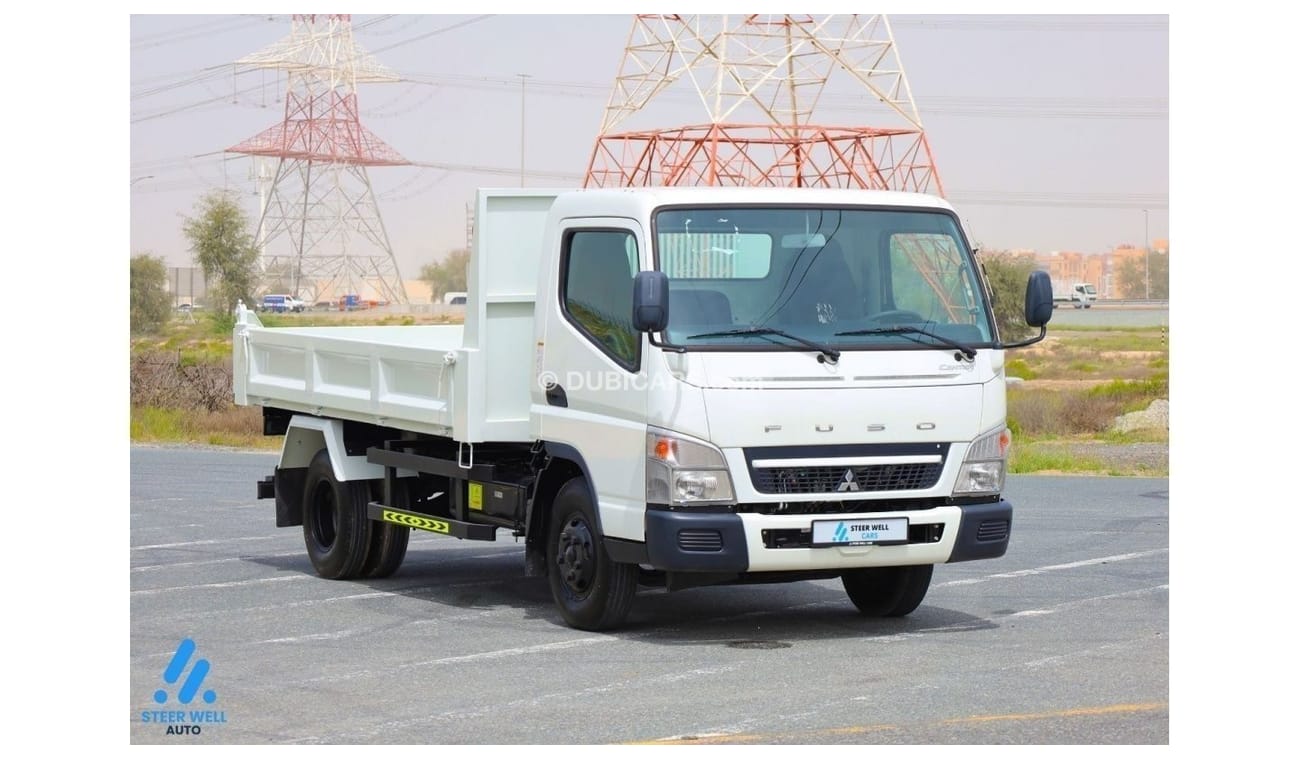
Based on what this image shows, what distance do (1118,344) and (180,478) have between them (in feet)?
168

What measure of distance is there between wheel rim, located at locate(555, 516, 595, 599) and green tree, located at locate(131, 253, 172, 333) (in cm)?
6523

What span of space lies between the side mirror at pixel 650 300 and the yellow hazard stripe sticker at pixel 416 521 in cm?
304

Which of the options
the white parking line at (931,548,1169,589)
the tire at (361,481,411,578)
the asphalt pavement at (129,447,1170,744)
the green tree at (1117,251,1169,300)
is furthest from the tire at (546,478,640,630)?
the green tree at (1117,251,1169,300)

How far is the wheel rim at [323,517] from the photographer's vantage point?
1420cm

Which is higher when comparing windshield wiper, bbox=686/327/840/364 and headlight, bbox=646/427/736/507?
windshield wiper, bbox=686/327/840/364

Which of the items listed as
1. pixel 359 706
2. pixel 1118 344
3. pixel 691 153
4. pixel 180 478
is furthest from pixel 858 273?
pixel 1118 344

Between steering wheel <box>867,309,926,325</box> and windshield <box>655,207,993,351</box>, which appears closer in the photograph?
windshield <box>655,207,993,351</box>

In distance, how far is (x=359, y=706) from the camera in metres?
8.98

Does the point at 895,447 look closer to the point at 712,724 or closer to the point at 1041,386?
the point at 712,724

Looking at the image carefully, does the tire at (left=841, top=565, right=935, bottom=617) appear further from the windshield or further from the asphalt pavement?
the windshield

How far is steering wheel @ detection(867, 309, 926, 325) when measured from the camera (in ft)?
36.5

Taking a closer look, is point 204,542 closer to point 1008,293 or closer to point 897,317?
point 897,317

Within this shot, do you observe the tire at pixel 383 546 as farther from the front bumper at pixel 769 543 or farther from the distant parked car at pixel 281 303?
the distant parked car at pixel 281 303

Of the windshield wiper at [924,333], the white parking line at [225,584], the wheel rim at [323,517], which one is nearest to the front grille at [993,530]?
the windshield wiper at [924,333]
